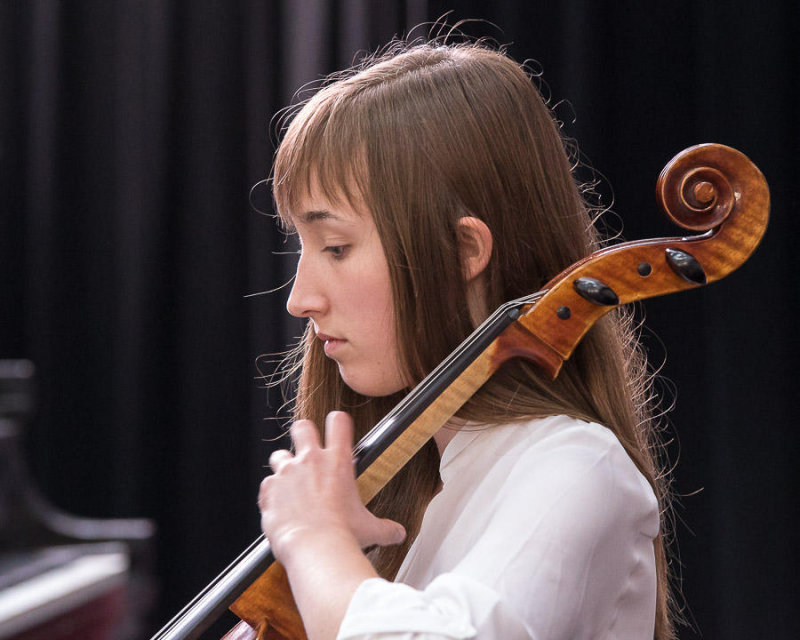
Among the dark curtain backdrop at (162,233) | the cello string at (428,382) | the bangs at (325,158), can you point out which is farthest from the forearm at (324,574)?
the dark curtain backdrop at (162,233)

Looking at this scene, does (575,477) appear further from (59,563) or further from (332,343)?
(59,563)

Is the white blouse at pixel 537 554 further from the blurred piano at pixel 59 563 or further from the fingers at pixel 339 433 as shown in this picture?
the blurred piano at pixel 59 563

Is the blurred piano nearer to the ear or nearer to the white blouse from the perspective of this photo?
the white blouse

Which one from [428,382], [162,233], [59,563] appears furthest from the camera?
[162,233]

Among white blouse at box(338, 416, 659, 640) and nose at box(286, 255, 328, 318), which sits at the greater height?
nose at box(286, 255, 328, 318)

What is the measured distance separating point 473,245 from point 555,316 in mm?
140

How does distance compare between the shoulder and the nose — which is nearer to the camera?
the shoulder

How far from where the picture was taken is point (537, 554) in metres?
0.72

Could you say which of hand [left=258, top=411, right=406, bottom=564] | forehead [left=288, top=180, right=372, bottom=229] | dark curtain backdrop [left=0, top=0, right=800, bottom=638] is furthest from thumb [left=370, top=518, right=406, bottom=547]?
dark curtain backdrop [left=0, top=0, right=800, bottom=638]

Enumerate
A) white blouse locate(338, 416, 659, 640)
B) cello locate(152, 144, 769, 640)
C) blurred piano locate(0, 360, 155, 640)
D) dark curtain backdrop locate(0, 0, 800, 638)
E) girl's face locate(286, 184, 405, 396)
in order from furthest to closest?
dark curtain backdrop locate(0, 0, 800, 638)
blurred piano locate(0, 360, 155, 640)
girl's face locate(286, 184, 405, 396)
cello locate(152, 144, 769, 640)
white blouse locate(338, 416, 659, 640)

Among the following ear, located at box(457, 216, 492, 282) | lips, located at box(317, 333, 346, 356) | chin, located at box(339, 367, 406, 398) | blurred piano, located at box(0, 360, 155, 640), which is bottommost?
blurred piano, located at box(0, 360, 155, 640)

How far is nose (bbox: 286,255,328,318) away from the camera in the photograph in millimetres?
919

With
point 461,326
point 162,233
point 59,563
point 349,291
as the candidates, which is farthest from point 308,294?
point 162,233

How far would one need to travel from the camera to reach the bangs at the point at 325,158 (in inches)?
35.9
